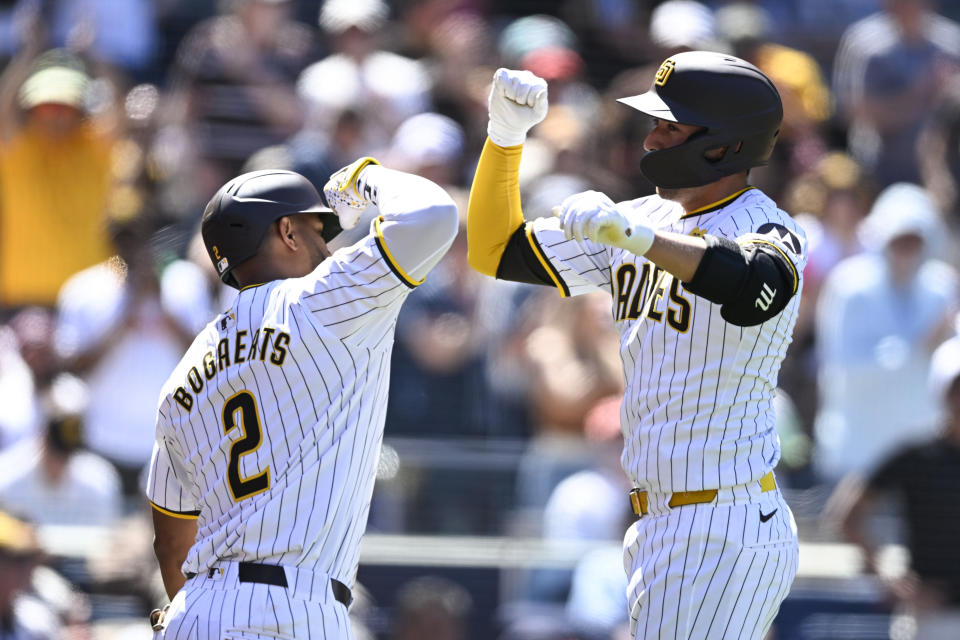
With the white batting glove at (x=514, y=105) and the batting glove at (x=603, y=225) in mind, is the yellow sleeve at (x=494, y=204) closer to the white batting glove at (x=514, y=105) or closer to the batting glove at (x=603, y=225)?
the white batting glove at (x=514, y=105)

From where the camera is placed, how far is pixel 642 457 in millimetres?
3512

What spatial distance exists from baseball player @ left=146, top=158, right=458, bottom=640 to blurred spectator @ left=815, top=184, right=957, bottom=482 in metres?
4.02

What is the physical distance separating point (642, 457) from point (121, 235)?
4.24 meters

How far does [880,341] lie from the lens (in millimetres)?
7367

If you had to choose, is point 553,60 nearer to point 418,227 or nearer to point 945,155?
point 945,155

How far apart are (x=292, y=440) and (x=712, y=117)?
126cm

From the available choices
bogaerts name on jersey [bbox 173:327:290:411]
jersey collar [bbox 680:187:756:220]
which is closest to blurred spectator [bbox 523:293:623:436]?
jersey collar [bbox 680:187:756:220]

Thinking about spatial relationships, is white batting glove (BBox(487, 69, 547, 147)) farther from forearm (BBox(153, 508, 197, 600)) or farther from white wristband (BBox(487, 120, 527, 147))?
forearm (BBox(153, 508, 197, 600))

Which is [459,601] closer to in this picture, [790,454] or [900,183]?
[790,454]

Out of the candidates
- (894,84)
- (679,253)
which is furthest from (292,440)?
(894,84)

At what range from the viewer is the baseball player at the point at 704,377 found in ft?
11.2

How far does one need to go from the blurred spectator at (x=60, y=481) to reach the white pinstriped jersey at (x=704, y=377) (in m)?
3.61

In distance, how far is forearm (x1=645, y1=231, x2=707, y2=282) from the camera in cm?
316

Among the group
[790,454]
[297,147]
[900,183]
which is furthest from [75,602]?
[900,183]
